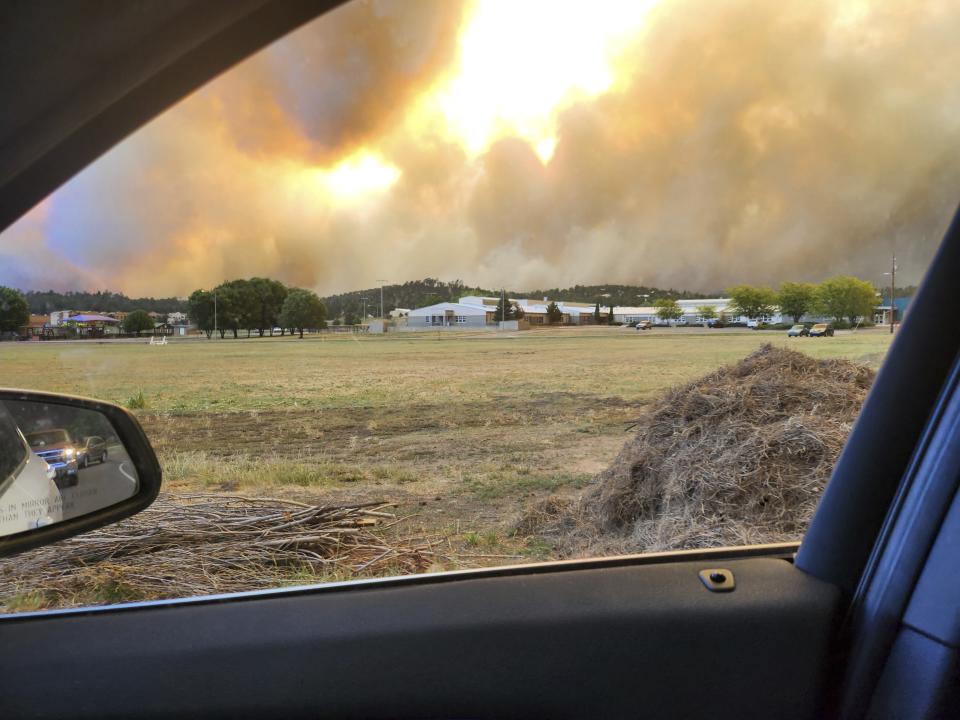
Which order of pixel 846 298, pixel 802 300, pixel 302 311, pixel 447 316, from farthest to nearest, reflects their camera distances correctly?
pixel 447 316 < pixel 302 311 < pixel 802 300 < pixel 846 298

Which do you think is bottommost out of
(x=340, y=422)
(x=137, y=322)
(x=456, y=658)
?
(x=456, y=658)

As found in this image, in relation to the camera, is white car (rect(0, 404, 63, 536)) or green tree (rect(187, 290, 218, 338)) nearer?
white car (rect(0, 404, 63, 536))

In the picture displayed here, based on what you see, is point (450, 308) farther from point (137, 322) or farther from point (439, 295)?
point (137, 322)

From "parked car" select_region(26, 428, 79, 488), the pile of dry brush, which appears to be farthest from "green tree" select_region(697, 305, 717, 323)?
"parked car" select_region(26, 428, 79, 488)

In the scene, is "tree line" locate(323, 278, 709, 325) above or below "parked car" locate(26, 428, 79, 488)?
above

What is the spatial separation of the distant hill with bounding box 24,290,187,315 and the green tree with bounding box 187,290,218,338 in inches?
1.0

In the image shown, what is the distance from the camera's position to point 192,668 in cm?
148

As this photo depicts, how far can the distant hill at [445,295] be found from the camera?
96.8 inches

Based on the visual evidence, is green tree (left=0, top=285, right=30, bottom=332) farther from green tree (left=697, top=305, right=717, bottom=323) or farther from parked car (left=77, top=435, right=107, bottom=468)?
green tree (left=697, top=305, right=717, bottom=323)

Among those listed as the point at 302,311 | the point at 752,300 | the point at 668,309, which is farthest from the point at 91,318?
the point at 752,300

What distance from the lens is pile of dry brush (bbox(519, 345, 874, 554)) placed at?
2.05m

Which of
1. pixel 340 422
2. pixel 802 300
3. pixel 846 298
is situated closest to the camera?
pixel 846 298

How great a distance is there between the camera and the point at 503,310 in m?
2.70

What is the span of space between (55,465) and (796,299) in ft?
7.35
